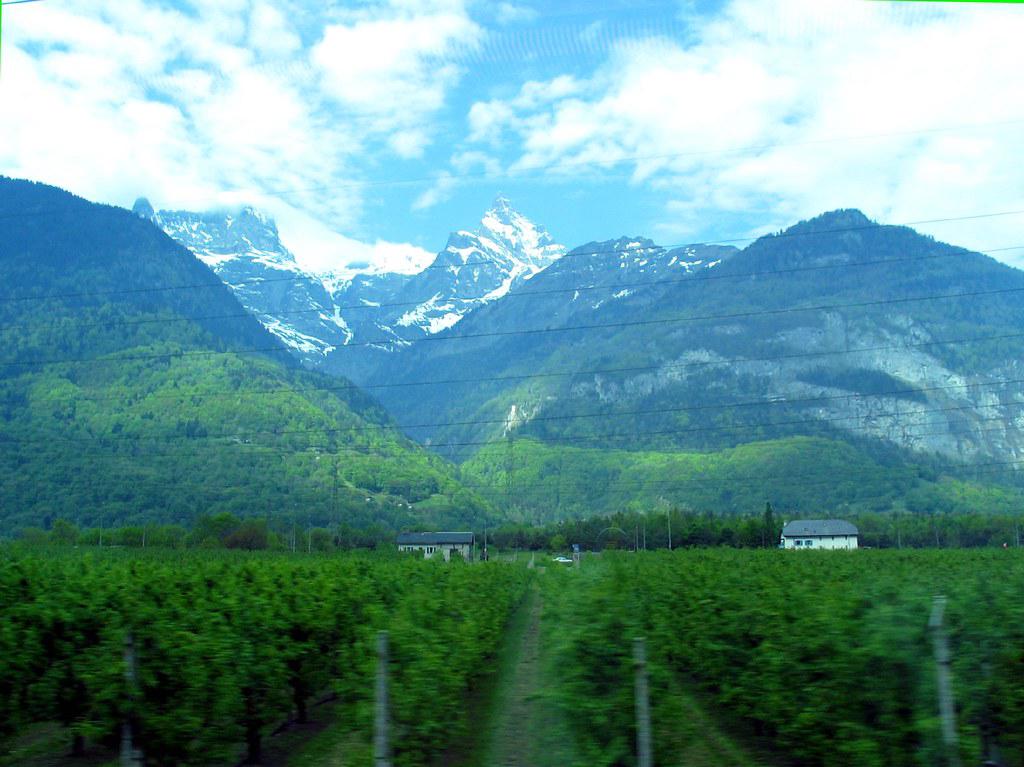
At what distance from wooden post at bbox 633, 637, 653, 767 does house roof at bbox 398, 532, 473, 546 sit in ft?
334

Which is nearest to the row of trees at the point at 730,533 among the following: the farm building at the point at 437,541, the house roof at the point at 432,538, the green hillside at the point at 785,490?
the house roof at the point at 432,538

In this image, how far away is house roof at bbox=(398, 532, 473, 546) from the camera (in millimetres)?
112613

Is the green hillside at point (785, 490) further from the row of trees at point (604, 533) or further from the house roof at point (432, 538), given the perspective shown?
the house roof at point (432, 538)

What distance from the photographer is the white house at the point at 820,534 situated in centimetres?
12588

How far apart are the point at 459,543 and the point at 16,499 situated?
53636 mm

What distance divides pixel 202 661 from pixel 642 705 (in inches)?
274

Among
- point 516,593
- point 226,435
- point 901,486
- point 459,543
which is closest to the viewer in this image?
point 516,593

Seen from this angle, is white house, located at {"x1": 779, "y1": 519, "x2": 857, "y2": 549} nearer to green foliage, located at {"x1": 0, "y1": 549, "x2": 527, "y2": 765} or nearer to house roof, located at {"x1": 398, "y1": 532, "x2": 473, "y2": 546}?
house roof, located at {"x1": 398, "y1": 532, "x2": 473, "y2": 546}

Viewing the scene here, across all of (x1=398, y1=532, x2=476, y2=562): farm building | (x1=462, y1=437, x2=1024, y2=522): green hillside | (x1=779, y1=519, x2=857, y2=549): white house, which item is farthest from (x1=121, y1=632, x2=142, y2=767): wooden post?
(x1=462, y1=437, x2=1024, y2=522): green hillside

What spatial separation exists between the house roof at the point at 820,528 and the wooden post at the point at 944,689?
125 metres

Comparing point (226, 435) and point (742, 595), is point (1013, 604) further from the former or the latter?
point (226, 435)

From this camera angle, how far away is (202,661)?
13383 mm

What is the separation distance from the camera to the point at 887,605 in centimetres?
1073

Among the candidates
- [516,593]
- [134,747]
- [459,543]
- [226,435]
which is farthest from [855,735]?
[226,435]
